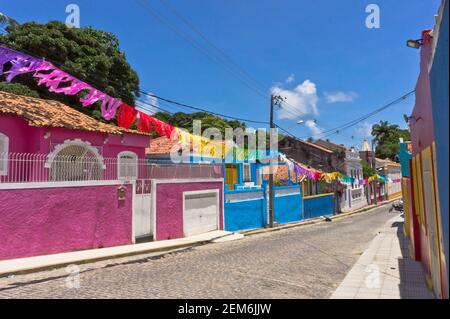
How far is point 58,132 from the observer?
13328 mm

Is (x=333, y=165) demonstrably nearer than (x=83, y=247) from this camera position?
No

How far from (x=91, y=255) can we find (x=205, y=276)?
4.07 metres

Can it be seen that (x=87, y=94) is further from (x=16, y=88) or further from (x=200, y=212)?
(x=16, y=88)

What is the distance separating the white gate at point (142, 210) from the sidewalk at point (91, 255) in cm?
61

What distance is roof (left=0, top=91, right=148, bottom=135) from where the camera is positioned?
1253 cm

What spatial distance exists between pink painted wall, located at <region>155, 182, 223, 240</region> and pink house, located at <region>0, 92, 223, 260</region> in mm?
37

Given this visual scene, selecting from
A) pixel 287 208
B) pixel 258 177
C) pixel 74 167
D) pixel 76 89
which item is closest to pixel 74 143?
pixel 74 167

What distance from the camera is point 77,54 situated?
22.1 m

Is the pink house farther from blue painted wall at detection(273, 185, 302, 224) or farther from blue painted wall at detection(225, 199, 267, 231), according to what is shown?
blue painted wall at detection(273, 185, 302, 224)

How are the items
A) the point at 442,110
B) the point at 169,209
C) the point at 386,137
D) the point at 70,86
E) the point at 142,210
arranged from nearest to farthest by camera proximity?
the point at 442,110 < the point at 70,86 < the point at 142,210 < the point at 169,209 < the point at 386,137

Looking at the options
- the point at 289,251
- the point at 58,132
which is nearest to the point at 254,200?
the point at 289,251
